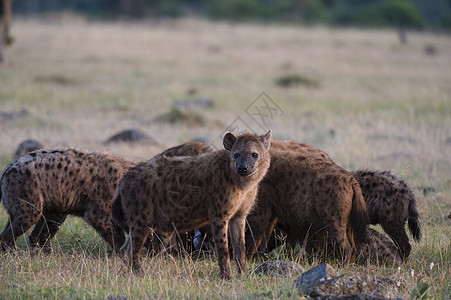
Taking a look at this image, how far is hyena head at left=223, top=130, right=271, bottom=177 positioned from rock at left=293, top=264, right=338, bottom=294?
3.21 feet

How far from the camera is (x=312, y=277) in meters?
4.66

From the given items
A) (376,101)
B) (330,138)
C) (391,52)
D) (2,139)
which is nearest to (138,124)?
(2,139)

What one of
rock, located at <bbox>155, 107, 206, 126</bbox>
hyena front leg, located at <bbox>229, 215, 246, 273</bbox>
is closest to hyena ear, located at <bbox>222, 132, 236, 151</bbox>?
hyena front leg, located at <bbox>229, 215, 246, 273</bbox>

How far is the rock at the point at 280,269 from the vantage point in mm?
5254

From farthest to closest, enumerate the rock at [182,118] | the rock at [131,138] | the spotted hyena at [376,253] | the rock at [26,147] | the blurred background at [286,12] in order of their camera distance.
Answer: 1. the blurred background at [286,12]
2. the rock at [182,118]
3. the rock at [131,138]
4. the rock at [26,147]
5. the spotted hyena at [376,253]

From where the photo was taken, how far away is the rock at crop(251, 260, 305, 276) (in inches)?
207

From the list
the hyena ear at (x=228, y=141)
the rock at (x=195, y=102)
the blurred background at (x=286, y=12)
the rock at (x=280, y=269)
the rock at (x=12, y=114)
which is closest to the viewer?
the rock at (x=280, y=269)

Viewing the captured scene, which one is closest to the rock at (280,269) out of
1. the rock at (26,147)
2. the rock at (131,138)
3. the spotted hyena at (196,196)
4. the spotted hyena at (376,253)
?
the spotted hyena at (196,196)

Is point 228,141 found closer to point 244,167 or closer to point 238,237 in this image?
point 244,167

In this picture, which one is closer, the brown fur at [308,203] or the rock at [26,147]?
the brown fur at [308,203]

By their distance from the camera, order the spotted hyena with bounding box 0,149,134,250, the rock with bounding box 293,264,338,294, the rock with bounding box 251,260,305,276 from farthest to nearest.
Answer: the spotted hyena with bounding box 0,149,134,250 → the rock with bounding box 251,260,305,276 → the rock with bounding box 293,264,338,294

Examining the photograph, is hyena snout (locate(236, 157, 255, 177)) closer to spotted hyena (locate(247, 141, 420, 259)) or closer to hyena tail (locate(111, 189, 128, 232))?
spotted hyena (locate(247, 141, 420, 259))

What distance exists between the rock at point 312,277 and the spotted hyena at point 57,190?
1.95m

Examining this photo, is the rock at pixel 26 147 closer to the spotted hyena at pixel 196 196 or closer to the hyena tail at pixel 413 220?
the spotted hyena at pixel 196 196
